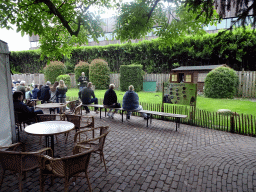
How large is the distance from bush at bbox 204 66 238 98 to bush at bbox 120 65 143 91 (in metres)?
6.94

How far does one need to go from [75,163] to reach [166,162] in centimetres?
235

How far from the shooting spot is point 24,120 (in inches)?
234

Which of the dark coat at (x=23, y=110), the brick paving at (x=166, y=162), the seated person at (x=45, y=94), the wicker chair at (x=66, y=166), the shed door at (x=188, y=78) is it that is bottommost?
the brick paving at (x=166, y=162)

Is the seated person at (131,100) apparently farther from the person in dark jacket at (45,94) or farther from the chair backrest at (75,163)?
the chair backrest at (75,163)

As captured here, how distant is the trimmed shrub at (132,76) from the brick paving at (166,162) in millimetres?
11322

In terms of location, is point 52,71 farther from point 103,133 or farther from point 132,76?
point 103,133

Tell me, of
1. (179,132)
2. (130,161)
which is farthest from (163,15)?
(130,161)

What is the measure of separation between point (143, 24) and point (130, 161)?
13.0ft

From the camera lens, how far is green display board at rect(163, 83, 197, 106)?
25.6ft

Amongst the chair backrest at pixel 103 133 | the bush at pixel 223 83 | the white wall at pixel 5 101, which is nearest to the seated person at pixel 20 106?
the white wall at pixel 5 101

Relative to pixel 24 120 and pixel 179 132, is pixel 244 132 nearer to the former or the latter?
pixel 179 132

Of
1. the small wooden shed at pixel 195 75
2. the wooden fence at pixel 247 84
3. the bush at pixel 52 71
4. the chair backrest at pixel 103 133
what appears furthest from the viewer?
the bush at pixel 52 71

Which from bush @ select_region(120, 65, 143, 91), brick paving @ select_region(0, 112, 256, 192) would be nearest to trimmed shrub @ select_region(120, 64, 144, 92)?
bush @ select_region(120, 65, 143, 91)

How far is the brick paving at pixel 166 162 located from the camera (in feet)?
10.9
